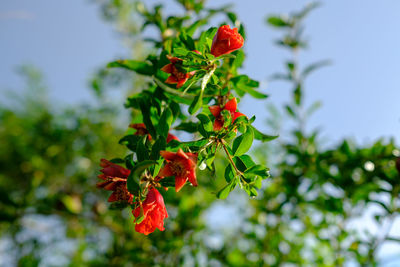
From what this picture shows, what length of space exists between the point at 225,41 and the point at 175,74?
0.18 metres

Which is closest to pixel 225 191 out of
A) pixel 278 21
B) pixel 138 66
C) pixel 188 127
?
pixel 188 127

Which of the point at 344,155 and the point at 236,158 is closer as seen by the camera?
the point at 236,158

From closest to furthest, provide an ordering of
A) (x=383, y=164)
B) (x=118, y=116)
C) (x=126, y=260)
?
1. (x=383, y=164)
2. (x=126, y=260)
3. (x=118, y=116)

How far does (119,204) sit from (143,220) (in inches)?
3.0

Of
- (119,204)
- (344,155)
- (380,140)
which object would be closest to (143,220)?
(119,204)

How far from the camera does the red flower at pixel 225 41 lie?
745 mm

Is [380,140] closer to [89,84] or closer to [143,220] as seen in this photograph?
[143,220]

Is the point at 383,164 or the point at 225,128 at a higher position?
the point at 225,128

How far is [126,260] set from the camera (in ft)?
7.52

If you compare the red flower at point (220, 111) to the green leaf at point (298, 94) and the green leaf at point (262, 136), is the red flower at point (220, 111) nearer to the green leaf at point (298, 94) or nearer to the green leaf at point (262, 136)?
the green leaf at point (262, 136)

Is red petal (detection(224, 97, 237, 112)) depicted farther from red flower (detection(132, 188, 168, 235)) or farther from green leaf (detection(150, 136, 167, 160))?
red flower (detection(132, 188, 168, 235))

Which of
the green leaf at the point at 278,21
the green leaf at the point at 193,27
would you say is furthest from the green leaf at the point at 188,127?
the green leaf at the point at 278,21

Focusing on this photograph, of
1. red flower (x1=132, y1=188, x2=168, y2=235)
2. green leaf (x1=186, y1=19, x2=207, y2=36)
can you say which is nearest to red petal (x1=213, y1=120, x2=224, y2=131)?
red flower (x1=132, y1=188, x2=168, y2=235)

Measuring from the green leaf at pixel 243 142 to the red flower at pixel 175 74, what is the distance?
0.24 meters
